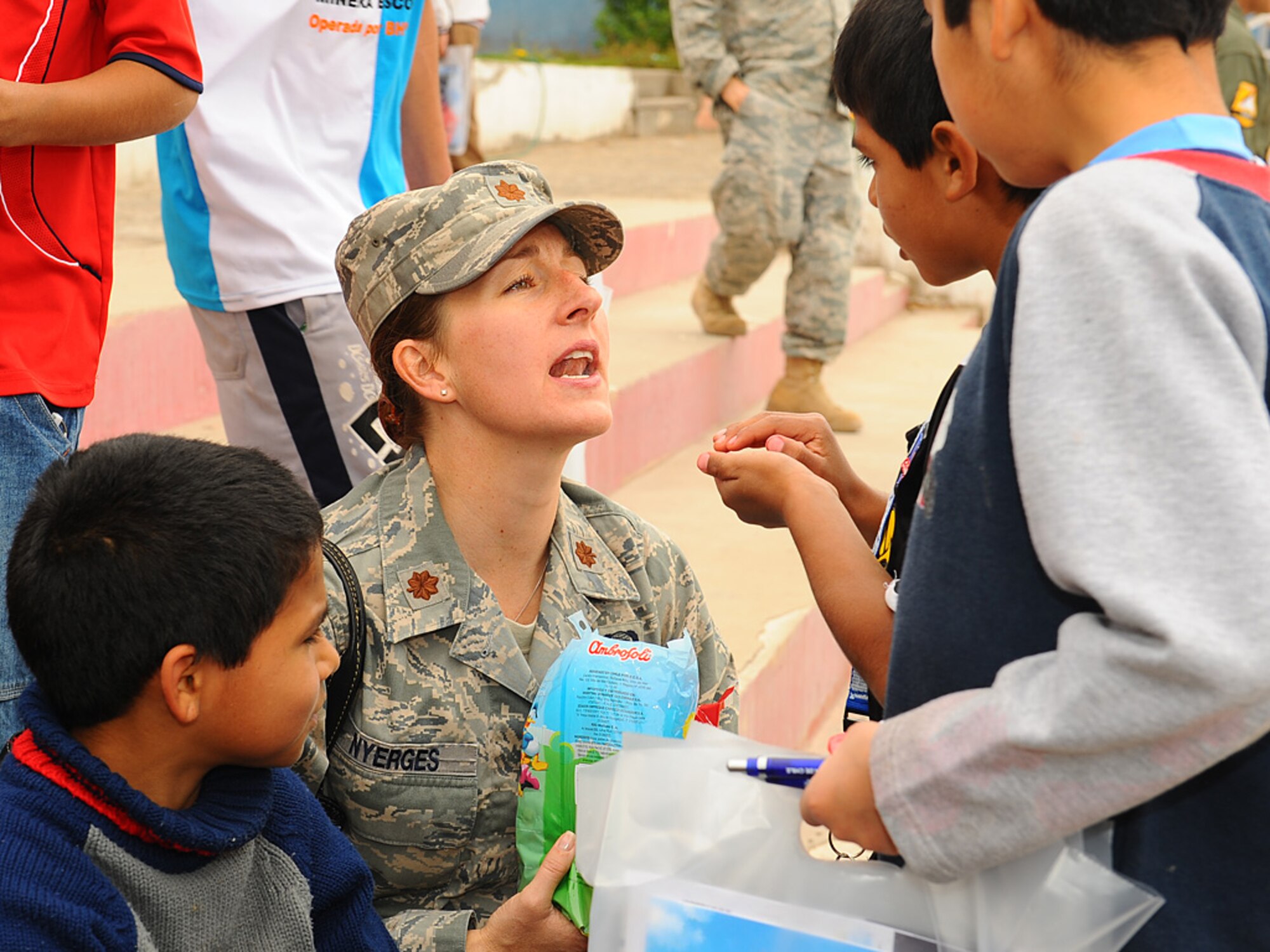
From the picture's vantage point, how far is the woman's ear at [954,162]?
4.52 ft

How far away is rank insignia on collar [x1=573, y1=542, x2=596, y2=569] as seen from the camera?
1.85 metres

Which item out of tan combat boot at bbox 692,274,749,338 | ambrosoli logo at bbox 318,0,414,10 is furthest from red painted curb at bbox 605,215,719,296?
ambrosoli logo at bbox 318,0,414,10

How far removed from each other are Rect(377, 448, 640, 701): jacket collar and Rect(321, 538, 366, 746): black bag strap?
48 millimetres

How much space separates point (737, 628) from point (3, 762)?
7.72 feet

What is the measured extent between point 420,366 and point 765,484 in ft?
1.95

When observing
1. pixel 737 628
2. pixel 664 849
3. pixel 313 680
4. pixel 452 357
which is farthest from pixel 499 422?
pixel 737 628

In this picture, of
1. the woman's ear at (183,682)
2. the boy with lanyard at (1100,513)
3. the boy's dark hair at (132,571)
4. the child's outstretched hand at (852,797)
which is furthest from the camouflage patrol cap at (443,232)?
the child's outstretched hand at (852,797)

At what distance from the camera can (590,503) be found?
6.50ft

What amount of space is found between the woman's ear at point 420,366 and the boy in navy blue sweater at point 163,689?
0.50 meters

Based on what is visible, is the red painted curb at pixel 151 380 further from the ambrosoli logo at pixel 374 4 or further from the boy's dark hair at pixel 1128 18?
the boy's dark hair at pixel 1128 18

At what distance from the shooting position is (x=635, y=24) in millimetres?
16500

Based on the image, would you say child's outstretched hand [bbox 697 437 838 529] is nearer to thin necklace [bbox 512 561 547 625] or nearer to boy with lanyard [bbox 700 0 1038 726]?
boy with lanyard [bbox 700 0 1038 726]

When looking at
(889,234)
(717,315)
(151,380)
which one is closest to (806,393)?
(717,315)

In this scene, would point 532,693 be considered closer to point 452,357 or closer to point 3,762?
point 452,357
